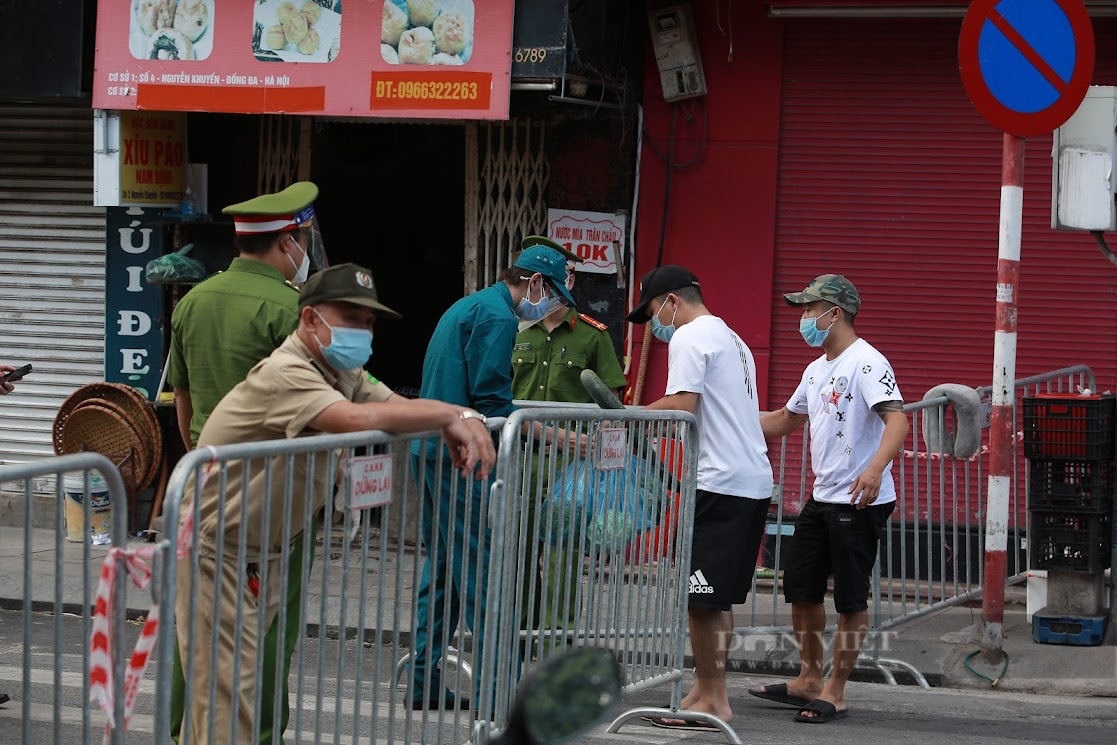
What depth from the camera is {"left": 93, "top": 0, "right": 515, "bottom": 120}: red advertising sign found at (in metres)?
9.24

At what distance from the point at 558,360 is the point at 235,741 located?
497cm

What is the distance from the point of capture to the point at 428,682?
15.0 feet

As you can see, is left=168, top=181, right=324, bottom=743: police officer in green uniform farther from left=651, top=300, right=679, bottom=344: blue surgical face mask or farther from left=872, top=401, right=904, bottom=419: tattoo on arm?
left=872, top=401, right=904, bottom=419: tattoo on arm

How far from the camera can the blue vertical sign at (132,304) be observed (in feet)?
35.7

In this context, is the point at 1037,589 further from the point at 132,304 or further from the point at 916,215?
the point at 132,304

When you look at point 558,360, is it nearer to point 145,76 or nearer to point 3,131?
point 145,76

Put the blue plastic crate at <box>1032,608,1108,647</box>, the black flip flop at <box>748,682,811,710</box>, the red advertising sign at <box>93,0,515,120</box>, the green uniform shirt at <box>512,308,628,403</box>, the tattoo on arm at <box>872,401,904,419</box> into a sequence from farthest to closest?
the red advertising sign at <box>93,0,515,120</box> → the green uniform shirt at <box>512,308,628,403</box> → the blue plastic crate at <box>1032,608,1108,647</box> → the black flip flop at <box>748,682,811,710</box> → the tattoo on arm at <box>872,401,904,419</box>

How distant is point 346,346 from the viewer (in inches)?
168

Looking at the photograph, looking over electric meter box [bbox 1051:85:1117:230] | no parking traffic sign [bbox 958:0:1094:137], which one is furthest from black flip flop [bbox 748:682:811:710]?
no parking traffic sign [bbox 958:0:1094:137]

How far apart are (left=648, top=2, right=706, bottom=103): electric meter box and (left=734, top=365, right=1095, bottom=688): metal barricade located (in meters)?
2.45

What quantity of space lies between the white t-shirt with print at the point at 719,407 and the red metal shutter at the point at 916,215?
3.79 m

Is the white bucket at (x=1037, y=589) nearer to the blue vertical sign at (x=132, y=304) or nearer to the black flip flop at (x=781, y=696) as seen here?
the black flip flop at (x=781, y=696)

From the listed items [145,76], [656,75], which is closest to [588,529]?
[656,75]

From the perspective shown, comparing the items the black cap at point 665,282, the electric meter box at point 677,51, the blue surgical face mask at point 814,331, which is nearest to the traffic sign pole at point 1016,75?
the blue surgical face mask at point 814,331
